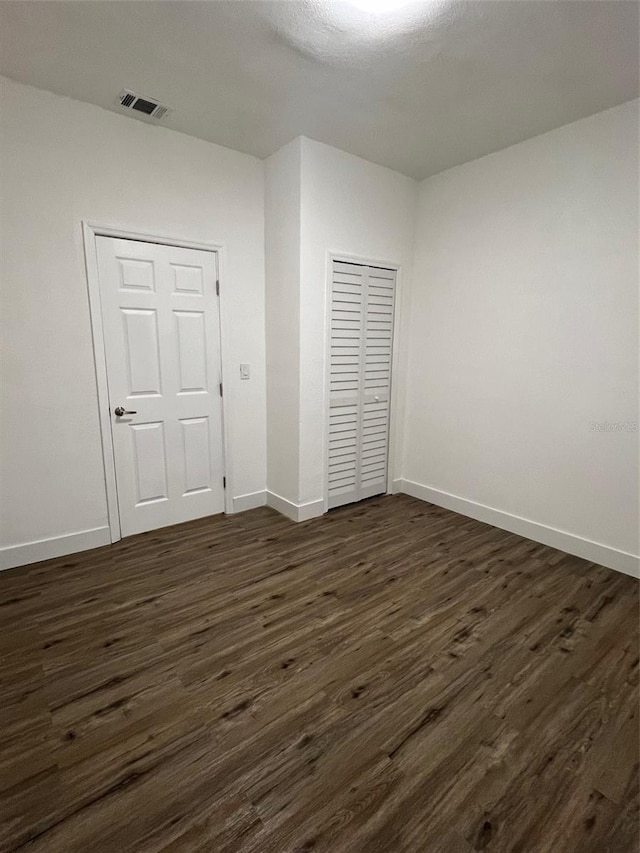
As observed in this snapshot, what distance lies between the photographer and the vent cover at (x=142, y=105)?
7.73 feet

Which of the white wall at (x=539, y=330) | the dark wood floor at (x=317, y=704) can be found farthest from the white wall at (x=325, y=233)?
the dark wood floor at (x=317, y=704)

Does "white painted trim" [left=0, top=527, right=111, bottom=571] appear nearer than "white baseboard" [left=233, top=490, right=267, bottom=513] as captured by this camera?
Yes

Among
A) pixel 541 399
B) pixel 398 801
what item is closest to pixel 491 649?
pixel 398 801

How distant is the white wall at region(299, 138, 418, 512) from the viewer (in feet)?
9.71

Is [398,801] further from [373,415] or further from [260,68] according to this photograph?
[260,68]

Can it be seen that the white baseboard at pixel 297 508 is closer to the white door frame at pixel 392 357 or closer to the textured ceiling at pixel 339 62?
the white door frame at pixel 392 357

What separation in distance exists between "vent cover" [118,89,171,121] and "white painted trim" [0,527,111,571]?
2650 millimetres

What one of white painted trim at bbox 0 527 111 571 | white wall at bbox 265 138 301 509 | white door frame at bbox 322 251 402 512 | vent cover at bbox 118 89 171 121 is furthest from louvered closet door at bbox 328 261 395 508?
white painted trim at bbox 0 527 111 571

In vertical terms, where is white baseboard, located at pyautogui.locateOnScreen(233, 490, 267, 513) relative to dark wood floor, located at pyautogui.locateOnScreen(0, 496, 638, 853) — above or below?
above

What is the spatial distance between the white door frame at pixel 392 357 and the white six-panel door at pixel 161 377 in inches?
32.9

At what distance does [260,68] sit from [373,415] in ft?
8.07

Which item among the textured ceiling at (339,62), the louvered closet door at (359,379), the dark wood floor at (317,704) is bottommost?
the dark wood floor at (317,704)

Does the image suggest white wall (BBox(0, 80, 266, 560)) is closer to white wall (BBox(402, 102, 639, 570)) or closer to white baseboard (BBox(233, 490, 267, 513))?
white baseboard (BBox(233, 490, 267, 513))

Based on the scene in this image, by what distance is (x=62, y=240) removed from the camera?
8.14 feet
